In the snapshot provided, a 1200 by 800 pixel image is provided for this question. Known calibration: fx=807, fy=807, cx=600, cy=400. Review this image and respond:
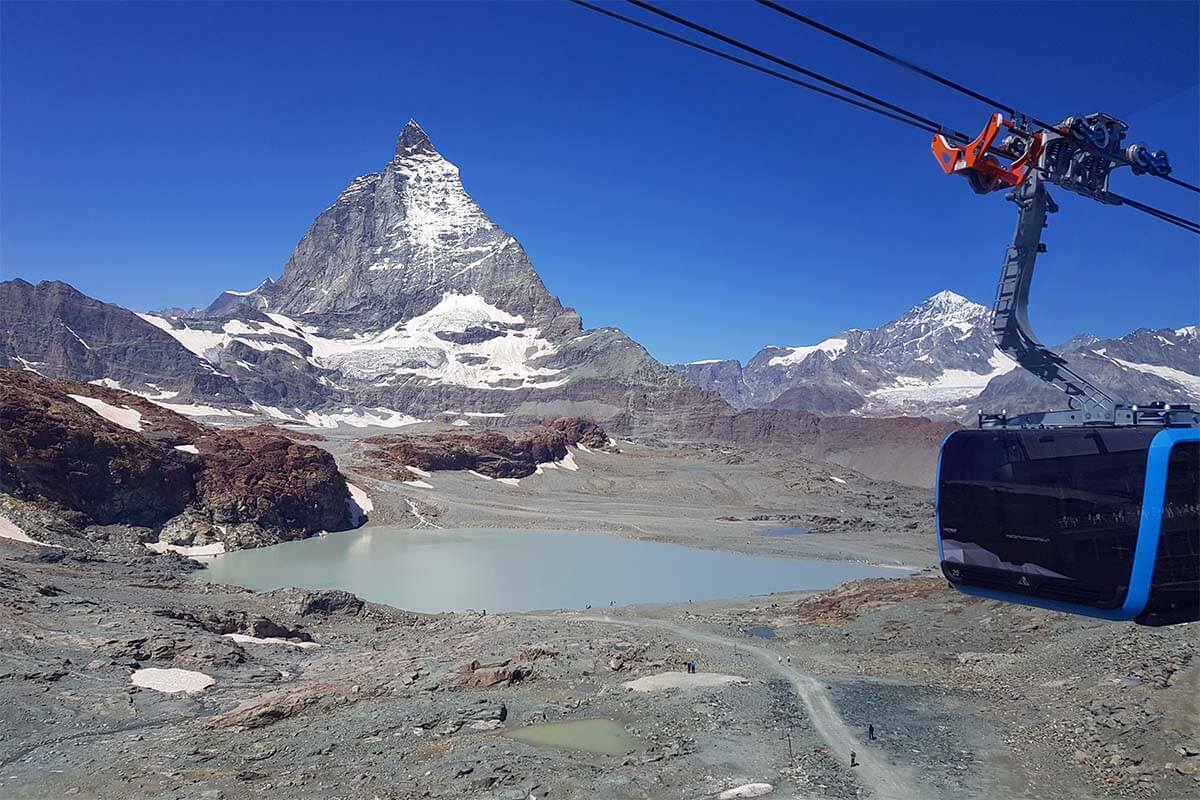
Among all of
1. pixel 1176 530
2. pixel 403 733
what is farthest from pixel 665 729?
pixel 1176 530

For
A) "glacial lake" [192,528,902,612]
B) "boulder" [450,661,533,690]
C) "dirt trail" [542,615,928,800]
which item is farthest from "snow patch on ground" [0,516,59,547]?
"dirt trail" [542,615,928,800]

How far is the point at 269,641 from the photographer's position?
24.1 meters

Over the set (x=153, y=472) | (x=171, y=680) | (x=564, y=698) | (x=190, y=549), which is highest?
(x=564, y=698)

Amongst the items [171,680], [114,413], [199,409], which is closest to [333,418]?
[199,409]

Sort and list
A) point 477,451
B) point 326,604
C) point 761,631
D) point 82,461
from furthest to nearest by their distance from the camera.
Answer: point 477,451 < point 82,461 < point 326,604 < point 761,631

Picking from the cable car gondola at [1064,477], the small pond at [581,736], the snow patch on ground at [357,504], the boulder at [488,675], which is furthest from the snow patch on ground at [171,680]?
the snow patch on ground at [357,504]

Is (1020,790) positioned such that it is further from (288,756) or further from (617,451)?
(617,451)

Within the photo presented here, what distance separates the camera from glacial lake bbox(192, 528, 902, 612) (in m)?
41.1

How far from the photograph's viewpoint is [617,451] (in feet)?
430

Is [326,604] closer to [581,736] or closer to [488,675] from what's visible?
[488,675]

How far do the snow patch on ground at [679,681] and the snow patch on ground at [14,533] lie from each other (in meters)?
29.9

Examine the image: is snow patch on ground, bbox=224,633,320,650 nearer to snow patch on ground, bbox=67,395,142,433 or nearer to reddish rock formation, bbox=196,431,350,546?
reddish rock formation, bbox=196,431,350,546

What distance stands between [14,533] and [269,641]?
19733 millimetres

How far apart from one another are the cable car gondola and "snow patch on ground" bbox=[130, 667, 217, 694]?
16.1 m
